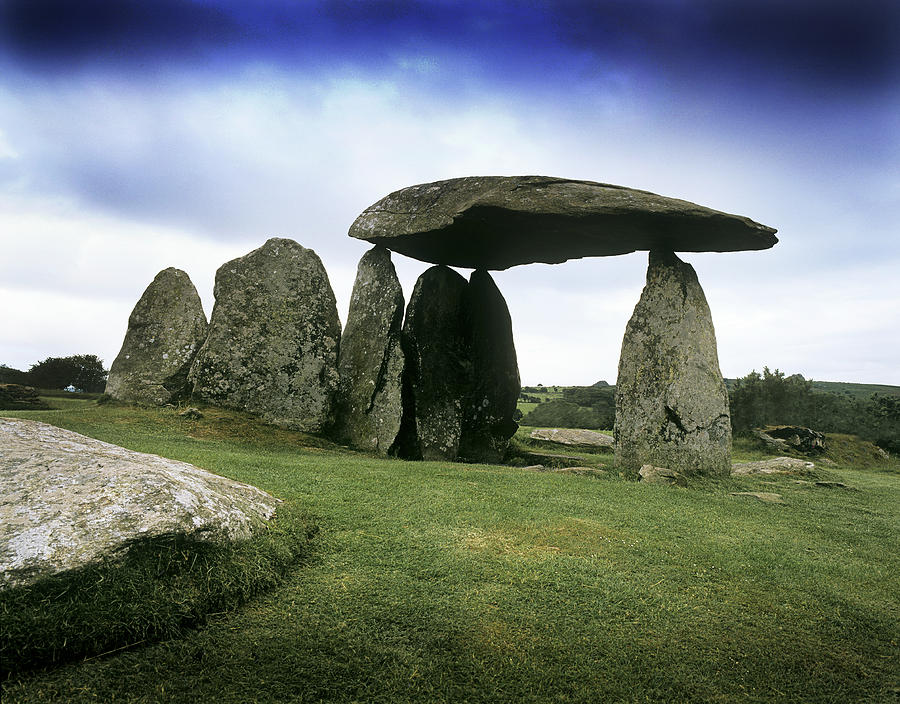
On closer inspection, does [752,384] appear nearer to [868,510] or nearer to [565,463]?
[565,463]

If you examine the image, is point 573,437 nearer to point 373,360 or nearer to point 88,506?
point 373,360

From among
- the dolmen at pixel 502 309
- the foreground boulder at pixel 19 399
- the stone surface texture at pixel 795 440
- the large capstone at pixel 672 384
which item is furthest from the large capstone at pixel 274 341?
the stone surface texture at pixel 795 440

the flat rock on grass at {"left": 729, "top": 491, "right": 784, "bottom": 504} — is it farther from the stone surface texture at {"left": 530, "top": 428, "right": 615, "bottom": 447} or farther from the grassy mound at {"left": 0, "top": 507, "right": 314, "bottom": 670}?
the stone surface texture at {"left": 530, "top": 428, "right": 615, "bottom": 447}

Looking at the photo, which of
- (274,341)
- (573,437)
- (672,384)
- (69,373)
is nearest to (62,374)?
(69,373)

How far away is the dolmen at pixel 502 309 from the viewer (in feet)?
36.7

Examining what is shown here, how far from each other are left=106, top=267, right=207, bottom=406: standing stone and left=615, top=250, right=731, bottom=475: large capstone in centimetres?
1002

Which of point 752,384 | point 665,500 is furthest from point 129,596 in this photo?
point 752,384

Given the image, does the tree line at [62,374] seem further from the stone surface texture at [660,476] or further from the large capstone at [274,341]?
the stone surface texture at [660,476]

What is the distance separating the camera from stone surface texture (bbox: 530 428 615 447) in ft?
58.8

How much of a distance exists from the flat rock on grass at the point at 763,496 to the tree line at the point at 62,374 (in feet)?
65.6

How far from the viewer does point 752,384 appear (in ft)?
74.2

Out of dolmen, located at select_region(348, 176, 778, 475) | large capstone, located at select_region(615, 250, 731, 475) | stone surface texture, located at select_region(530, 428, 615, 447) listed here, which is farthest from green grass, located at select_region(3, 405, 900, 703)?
stone surface texture, located at select_region(530, 428, 615, 447)

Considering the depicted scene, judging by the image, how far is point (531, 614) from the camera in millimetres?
4145

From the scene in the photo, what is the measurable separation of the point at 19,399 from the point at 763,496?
16886mm
